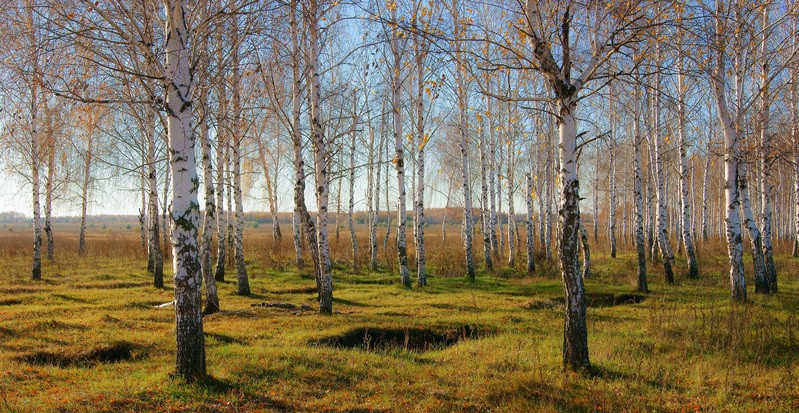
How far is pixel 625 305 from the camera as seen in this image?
11461 mm

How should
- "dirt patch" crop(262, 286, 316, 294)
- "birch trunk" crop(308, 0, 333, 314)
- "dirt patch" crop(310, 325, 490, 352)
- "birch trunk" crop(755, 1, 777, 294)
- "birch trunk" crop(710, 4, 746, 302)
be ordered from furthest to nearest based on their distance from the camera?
"dirt patch" crop(262, 286, 316, 294)
"birch trunk" crop(755, 1, 777, 294)
"birch trunk" crop(710, 4, 746, 302)
"birch trunk" crop(308, 0, 333, 314)
"dirt patch" crop(310, 325, 490, 352)

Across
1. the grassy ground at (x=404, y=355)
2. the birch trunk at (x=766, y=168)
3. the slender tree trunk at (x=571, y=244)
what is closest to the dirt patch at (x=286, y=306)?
the grassy ground at (x=404, y=355)

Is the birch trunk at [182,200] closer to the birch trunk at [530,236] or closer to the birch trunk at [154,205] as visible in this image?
the birch trunk at [154,205]

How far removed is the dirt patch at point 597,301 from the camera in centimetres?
1163

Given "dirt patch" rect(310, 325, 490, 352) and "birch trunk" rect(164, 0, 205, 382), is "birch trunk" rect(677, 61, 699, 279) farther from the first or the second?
"birch trunk" rect(164, 0, 205, 382)

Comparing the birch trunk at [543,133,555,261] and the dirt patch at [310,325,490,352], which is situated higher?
the birch trunk at [543,133,555,261]

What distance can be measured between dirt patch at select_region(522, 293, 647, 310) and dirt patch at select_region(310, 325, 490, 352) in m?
3.14

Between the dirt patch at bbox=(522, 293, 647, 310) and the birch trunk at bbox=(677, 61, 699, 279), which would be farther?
the birch trunk at bbox=(677, 61, 699, 279)

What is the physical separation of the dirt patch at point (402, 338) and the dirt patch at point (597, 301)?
3.14m

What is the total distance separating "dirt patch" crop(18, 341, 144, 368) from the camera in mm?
6727

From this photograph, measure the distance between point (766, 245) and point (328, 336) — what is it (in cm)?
1251

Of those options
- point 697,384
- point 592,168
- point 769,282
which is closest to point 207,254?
point 697,384

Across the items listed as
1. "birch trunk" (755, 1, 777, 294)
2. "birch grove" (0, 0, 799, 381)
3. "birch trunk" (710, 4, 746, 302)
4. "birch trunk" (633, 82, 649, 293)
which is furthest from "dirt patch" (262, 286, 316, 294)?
"birch trunk" (755, 1, 777, 294)

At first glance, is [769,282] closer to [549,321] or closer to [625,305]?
[625,305]
